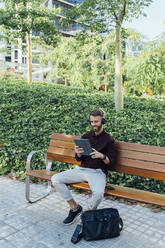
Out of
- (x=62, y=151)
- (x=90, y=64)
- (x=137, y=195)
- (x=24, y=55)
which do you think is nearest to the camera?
(x=137, y=195)

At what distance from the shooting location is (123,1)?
6820 mm

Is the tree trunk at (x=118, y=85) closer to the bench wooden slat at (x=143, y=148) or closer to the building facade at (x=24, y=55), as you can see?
the building facade at (x=24, y=55)

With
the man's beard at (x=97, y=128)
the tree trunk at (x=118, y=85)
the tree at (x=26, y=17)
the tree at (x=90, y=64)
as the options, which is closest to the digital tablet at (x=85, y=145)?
the man's beard at (x=97, y=128)

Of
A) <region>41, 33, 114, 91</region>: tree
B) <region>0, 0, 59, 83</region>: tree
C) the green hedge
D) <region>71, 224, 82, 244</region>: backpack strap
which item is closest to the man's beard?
<region>71, 224, 82, 244</region>: backpack strap

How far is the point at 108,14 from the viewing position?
770 centimetres

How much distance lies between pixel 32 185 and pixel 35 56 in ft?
95.3

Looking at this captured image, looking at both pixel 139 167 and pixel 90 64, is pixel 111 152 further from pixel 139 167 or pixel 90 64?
pixel 90 64

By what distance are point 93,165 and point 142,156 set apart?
64 centimetres

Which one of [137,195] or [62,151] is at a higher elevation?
[62,151]

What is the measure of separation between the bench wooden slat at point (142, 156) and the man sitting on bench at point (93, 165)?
0.14m

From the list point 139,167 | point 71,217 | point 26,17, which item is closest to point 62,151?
point 71,217

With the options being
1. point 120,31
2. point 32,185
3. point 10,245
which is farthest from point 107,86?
point 10,245

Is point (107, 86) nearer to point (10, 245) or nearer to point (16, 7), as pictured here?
point (16, 7)

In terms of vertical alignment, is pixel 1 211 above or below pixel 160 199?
below
